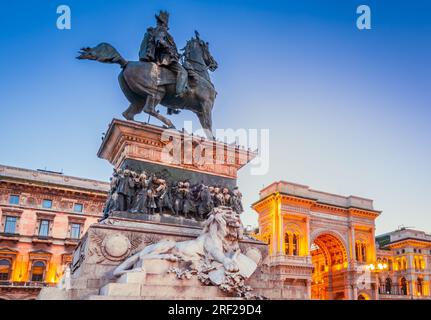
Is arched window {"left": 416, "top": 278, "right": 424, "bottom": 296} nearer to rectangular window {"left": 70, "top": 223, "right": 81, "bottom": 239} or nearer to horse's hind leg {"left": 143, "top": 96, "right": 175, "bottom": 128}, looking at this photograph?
rectangular window {"left": 70, "top": 223, "right": 81, "bottom": 239}

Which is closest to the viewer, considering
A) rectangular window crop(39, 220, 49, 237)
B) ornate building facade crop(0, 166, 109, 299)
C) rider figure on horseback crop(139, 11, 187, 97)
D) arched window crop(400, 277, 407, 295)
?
rider figure on horseback crop(139, 11, 187, 97)

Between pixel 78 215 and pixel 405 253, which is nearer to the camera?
pixel 78 215

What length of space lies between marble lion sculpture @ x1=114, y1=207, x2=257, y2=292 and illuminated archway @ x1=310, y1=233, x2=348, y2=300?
40454 mm

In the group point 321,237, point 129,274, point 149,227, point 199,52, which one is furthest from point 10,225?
point 129,274

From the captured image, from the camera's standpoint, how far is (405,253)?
60.0 m

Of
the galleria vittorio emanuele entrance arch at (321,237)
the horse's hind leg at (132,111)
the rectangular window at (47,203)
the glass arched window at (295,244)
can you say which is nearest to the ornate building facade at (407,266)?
the galleria vittorio emanuele entrance arch at (321,237)

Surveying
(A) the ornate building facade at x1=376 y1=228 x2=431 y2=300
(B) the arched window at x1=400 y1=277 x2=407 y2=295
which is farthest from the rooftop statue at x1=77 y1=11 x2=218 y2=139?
(B) the arched window at x1=400 y1=277 x2=407 y2=295

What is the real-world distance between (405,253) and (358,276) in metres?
18.2

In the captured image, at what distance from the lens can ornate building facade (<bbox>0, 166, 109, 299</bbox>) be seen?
3600 cm

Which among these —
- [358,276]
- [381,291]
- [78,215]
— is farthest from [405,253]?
[78,215]

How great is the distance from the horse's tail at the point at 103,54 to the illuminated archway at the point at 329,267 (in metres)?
40.4

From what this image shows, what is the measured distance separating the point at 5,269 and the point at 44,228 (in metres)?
4.85
